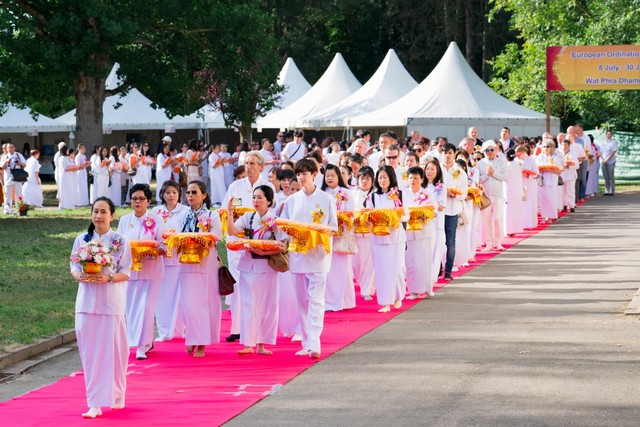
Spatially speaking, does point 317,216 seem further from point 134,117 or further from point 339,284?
point 134,117

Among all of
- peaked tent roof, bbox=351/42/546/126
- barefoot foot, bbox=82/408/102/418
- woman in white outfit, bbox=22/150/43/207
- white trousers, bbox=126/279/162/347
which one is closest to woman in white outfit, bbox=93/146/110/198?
woman in white outfit, bbox=22/150/43/207

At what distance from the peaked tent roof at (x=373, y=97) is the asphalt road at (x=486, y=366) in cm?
2446

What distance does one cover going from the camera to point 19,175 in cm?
3281

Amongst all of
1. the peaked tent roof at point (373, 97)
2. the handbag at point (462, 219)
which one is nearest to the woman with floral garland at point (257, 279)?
the handbag at point (462, 219)

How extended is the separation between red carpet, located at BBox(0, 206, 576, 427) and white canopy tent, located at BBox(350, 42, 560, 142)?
25709 mm

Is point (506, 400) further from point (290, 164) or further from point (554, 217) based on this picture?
point (554, 217)

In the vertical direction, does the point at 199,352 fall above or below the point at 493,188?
below

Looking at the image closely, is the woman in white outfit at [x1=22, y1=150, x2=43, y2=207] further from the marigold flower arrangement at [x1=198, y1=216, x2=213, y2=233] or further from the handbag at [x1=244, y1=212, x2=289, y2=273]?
the handbag at [x1=244, y1=212, x2=289, y2=273]

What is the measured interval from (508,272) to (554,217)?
432 inches

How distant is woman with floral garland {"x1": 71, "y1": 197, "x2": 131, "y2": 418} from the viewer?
9.66m

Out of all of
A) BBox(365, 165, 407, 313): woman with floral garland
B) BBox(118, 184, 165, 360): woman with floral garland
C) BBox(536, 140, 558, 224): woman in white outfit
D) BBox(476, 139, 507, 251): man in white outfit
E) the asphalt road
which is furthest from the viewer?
BBox(536, 140, 558, 224): woman in white outfit

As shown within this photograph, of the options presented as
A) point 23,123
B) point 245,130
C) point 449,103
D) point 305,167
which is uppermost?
point 449,103

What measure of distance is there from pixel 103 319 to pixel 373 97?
34.3 meters

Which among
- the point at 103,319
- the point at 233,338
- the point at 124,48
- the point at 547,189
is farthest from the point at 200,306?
the point at 124,48
